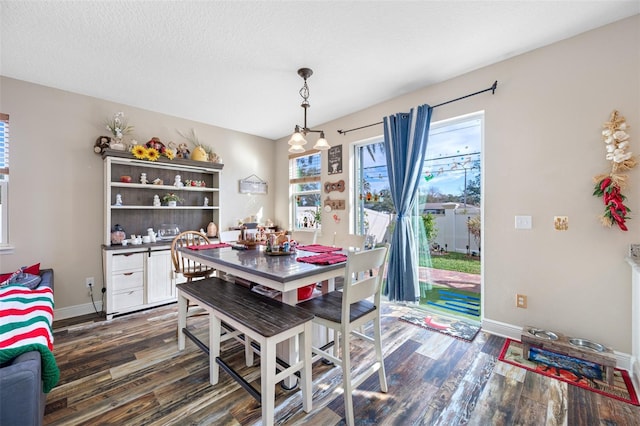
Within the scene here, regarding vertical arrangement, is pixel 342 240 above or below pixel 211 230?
below

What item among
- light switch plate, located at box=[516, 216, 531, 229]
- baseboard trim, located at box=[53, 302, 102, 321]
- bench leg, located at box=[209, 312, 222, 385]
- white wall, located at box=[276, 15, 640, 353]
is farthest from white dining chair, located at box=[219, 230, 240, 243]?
light switch plate, located at box=[516, 216, 531, 229]

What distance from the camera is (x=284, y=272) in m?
1.54

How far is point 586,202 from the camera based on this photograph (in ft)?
6.93

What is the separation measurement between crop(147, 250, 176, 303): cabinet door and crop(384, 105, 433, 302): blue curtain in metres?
2.85

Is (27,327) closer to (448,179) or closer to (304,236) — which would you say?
(304,236)

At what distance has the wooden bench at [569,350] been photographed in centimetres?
182

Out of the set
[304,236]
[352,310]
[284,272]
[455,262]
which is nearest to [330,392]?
[352,310]

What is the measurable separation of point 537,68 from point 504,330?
2.44 metres

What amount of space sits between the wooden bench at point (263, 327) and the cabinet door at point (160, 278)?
1434 mm

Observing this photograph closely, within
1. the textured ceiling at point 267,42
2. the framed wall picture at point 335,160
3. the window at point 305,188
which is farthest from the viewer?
the window at point 305,188

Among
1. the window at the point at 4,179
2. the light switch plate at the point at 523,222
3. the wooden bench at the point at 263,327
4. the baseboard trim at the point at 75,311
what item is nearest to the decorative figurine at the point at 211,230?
the baseboard trim at the point at 75,311

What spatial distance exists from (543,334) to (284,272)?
2.30 metres

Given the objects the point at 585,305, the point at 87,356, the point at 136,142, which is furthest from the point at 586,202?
the point at 136,142

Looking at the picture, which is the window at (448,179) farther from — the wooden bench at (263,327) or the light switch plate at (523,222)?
the wooden bench at (263,327)
